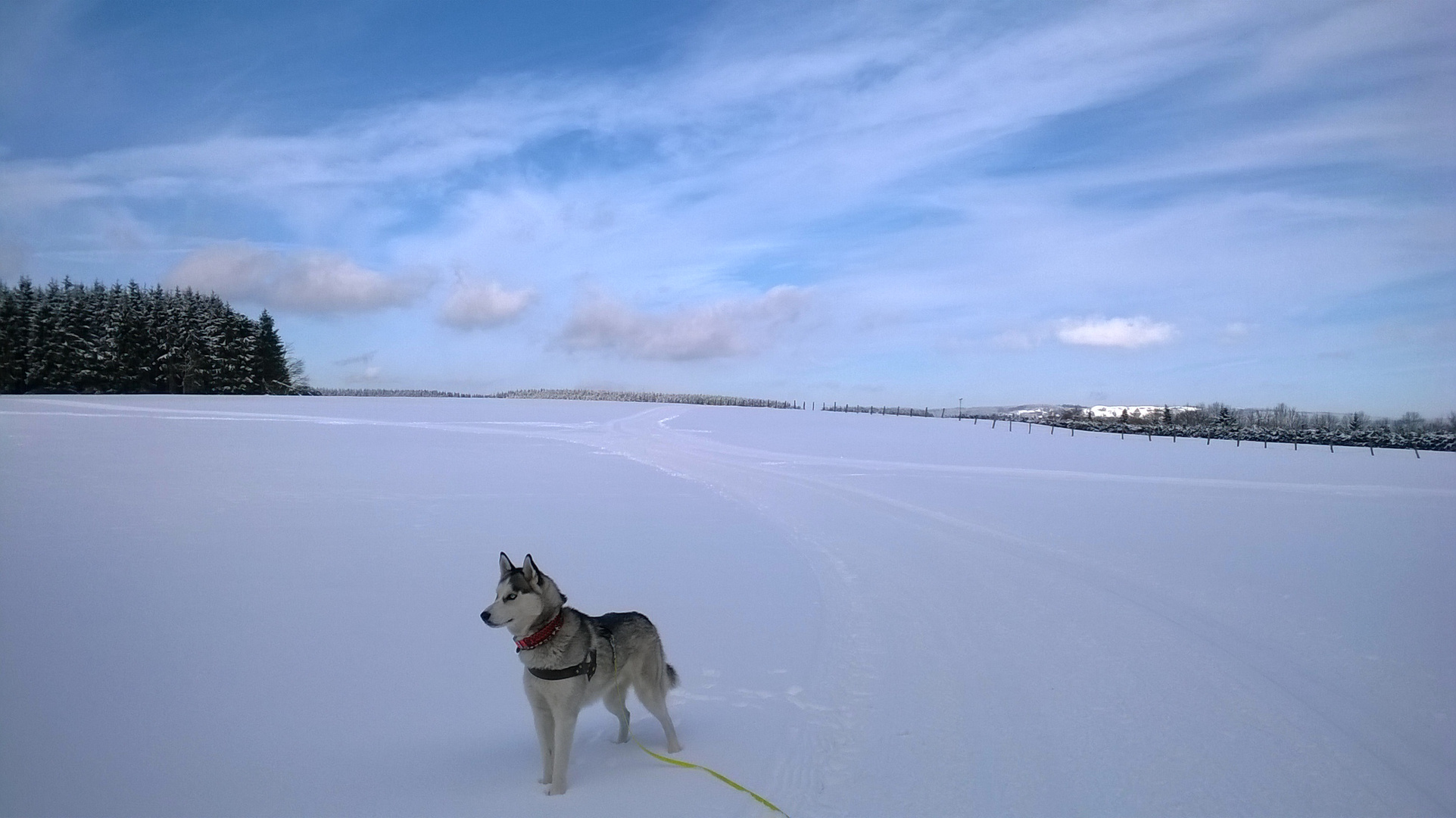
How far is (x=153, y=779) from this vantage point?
4.12 metres

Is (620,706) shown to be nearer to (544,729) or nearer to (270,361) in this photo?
(544,729)

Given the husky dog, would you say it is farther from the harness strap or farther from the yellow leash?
the yellow leash

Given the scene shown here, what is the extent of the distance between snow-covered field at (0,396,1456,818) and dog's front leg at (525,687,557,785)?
9.0 inches

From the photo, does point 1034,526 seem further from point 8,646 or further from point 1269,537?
point 8,646

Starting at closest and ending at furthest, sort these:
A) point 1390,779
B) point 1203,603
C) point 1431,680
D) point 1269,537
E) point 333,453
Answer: point 1390,779 < point 1431,680 < point 1203,603 < point 1269,537 < point 333,453

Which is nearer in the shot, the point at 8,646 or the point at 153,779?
the point at 153,779

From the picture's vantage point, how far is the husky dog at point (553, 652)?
13.5ft

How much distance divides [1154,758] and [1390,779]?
1441 millimetres

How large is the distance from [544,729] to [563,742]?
0.60ft

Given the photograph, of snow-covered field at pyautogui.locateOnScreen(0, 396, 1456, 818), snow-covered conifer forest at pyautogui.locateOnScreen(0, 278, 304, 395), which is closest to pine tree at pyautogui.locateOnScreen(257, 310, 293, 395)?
snow-covered conifer forest at pyautogui.locateOnScreen(0, 278, 304, 395)

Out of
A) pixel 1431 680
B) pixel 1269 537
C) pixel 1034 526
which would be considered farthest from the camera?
pixel 1034 526

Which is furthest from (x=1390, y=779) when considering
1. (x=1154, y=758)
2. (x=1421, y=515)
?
(x=1421, y=515)

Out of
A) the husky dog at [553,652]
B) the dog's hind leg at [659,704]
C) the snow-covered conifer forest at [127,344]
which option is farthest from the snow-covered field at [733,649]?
the snow-covered conifer forest at [127,344]

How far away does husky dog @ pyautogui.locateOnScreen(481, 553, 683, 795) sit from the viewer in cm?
412
